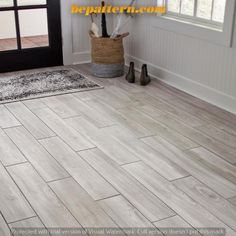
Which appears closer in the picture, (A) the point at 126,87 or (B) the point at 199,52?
(B) the point at 199,52

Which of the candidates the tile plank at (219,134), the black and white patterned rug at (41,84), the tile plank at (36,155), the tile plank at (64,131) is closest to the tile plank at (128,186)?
the tile plank at (64,131)

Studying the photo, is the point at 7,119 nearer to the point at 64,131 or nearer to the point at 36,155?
the point at 64,131

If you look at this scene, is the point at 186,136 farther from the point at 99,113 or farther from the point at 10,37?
the point at 10,37

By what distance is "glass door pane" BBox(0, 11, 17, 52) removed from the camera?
14.2 ft

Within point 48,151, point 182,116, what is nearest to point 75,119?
point 48,151

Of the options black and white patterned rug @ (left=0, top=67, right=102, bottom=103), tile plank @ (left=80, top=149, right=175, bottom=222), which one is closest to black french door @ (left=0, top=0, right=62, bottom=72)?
black and white patterned rug @ (left=0, top=67, right=102, bottom=103)

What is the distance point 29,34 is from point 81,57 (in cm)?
65

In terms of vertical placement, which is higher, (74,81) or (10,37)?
(10,37)

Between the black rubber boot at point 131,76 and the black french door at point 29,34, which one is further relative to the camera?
the black french door at point 29,34

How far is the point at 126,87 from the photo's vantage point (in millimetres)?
4059

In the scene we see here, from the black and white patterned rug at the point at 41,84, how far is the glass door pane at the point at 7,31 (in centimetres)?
30

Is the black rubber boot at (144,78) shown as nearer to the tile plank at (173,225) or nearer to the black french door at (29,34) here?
the black french door at (29,34)

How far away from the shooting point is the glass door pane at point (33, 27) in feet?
14.6

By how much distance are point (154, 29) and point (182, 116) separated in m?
1.17
